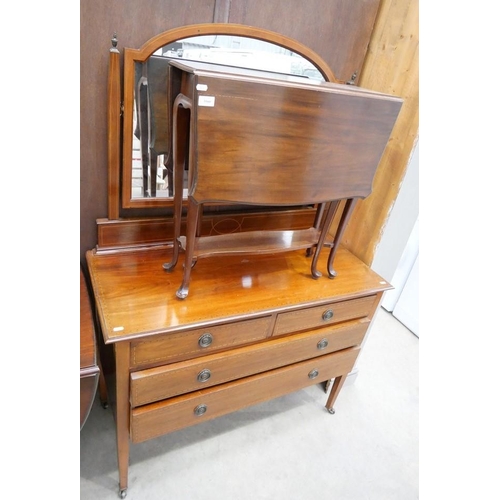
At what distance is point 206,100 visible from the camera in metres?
0.92

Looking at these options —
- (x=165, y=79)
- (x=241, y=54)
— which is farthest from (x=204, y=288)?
(x=241, y=54)

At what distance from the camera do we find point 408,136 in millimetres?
1450

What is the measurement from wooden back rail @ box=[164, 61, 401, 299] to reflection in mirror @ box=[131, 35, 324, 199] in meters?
0.11

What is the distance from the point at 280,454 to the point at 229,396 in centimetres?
53

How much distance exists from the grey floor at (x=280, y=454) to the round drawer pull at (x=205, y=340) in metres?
0.72

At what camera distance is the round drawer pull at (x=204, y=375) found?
1.23 metres

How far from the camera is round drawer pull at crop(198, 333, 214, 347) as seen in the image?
3.84 ft

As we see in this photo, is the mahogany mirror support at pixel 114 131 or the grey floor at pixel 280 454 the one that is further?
the grey floor at pixel 280 454

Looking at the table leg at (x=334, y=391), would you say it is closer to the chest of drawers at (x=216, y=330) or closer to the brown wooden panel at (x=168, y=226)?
the chest of drawers at (x=216, y=330)

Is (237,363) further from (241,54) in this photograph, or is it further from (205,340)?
(241,54)

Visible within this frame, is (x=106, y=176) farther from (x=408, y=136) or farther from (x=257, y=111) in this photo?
(x=408, y=136)

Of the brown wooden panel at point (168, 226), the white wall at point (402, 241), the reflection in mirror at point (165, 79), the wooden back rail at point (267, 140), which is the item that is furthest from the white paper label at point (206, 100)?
the white wall at point (402, 241)

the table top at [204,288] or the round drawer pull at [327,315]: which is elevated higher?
the table top at [204,288]
